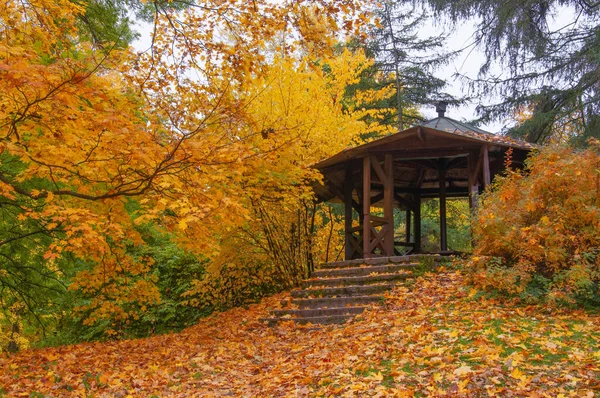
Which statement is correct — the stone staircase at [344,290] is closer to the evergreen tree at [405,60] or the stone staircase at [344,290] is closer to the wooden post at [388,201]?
the wooden post at [388,201]

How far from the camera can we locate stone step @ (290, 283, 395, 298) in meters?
8.50

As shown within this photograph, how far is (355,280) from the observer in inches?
353

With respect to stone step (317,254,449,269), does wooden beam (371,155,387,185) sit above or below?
above

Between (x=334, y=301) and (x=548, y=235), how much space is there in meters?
3.37

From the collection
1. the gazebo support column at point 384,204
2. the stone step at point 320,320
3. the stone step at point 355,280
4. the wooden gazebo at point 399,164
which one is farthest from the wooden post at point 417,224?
the stone step at point 320,320

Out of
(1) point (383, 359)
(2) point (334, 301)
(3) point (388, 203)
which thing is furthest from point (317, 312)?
(1) point (383, 359)

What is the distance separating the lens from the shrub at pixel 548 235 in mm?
6668

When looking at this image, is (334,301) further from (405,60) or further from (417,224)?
(405,60)

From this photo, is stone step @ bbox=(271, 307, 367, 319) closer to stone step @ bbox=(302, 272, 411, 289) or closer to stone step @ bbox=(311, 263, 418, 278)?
stone step @ bbox=(302, 272, 411, 289)

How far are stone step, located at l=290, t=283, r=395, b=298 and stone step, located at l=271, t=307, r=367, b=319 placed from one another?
52 centimetres

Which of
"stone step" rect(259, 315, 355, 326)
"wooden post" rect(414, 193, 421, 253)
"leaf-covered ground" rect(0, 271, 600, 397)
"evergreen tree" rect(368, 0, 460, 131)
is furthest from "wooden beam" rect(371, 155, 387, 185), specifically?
"evergreen tree" rect(368, 0, 460, 131)

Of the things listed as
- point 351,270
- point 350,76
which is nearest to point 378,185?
point 350,76

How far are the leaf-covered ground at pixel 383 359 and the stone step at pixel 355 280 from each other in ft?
1.34

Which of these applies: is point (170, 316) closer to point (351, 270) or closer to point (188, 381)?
point (351, 270)
